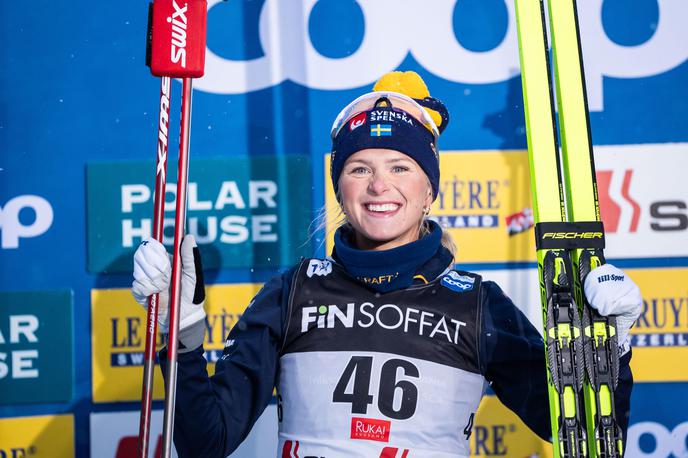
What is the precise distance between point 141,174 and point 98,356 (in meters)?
0.65

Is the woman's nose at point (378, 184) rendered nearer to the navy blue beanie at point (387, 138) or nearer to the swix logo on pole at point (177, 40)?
the navy blue beanie at point (387, 138)

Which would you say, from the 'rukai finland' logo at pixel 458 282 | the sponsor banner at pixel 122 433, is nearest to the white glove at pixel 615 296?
the 'rukai finland' logo at pixel 458 282

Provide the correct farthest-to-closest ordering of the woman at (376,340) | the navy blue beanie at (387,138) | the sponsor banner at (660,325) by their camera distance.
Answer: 1. the sponsor banner at (660,325)
2. the navy blue beanie at (387,138)
3. the woman at (376,340)

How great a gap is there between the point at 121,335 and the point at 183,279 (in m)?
1.25

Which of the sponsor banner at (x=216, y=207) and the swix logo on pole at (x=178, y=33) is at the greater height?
the swix logo on pole at (x=178, y=33)

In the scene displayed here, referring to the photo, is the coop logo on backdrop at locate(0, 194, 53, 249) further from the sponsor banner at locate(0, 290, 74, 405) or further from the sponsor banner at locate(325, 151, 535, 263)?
the sponsor banner at locate(325, 151, 535, 263)

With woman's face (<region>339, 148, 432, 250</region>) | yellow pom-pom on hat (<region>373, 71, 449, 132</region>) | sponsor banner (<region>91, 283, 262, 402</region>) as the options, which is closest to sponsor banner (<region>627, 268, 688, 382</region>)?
yellow pom-pom on hat (<region>373, 71, 449, 132</region>)

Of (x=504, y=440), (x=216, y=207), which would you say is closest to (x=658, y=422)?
(x=504, y=440)

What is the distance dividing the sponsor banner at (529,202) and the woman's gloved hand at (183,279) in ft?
3.64

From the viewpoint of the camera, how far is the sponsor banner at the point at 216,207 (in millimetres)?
2756

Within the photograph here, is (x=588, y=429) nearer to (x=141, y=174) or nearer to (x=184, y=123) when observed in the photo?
(x=184, y=123)

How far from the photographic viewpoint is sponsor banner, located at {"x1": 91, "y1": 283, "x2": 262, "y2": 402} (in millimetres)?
2752

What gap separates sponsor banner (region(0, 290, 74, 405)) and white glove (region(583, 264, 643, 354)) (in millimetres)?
1843

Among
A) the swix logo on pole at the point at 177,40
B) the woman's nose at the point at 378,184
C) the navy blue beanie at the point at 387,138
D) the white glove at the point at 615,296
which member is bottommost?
the white glove at the point at 615,296
